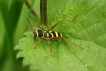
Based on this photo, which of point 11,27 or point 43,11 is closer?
point 43,11

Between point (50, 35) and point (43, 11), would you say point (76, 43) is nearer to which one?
point (50, 35)

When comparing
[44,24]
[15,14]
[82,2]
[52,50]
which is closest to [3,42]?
[15,14]

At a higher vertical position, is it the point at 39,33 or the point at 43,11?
the point at 43,11

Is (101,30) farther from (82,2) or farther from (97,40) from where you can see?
(82,2)

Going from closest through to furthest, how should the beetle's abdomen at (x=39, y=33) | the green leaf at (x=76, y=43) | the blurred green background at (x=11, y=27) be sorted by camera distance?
the green leaf at (x=76, y=43)
the beetle's abdomen at (x=39, y=33)
the blurred green background at (x=11, y=27)

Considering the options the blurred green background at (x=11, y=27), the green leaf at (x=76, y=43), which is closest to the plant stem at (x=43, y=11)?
A: the green leaf at (x=76, y=43)

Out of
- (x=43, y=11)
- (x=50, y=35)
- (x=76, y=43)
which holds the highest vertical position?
(x=43, y=11)

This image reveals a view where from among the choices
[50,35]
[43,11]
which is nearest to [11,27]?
[43,11]

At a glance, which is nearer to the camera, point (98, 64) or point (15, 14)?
point (98, 64)

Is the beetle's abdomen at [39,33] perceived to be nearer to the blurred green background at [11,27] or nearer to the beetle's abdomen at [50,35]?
the beetle's abdomen at [50,35]
